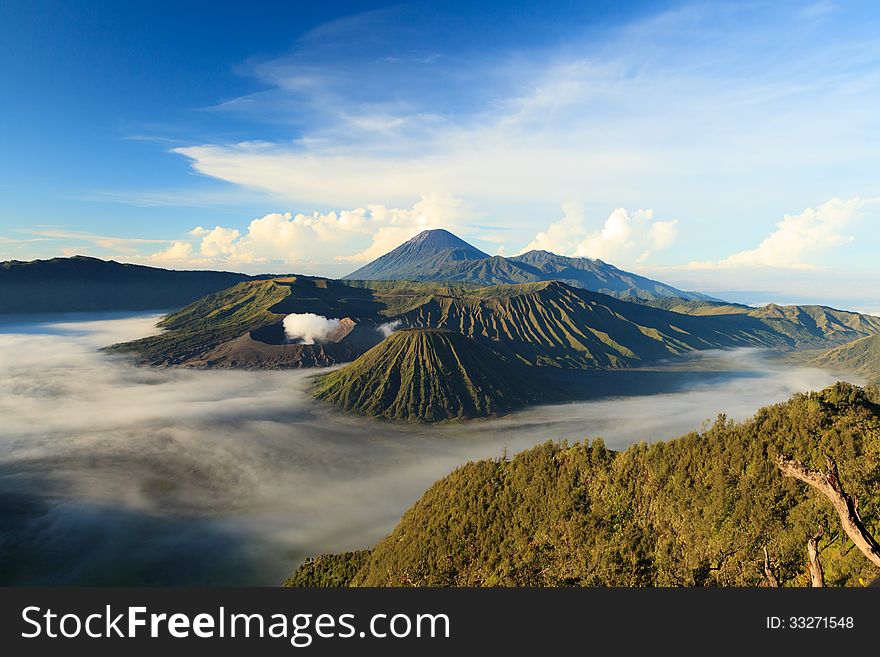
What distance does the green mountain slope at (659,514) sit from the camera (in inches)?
1359

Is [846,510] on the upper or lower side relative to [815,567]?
upper

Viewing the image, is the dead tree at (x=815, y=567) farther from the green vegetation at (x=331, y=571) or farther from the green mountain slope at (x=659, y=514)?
the green vegetation at (x=331, y=571)

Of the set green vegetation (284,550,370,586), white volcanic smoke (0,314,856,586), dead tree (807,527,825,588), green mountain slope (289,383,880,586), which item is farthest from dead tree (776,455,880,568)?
white volcanic smoke (0,314,856,586)

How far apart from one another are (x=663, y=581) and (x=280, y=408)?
578 ft

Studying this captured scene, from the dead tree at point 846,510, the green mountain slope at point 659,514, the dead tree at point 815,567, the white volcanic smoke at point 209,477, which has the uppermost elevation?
the dead tree at point 846,510

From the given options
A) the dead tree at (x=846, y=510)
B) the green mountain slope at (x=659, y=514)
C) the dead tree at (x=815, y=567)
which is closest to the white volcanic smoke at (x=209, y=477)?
the green mountain slope at (x=659, y=514)

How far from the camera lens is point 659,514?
1704 inches

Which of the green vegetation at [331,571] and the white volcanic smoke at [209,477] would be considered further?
the white volcanic smoke at [209,477]

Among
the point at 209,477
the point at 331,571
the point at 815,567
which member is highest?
the point at 815,567

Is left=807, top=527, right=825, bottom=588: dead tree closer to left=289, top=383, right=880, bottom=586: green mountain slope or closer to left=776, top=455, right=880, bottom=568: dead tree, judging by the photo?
left=776, top=455, right=880, bottom=568: dead tree

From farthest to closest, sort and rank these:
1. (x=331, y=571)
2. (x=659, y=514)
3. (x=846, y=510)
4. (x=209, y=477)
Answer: (x=209, y=477)
(x=331, y=571)
(x=659, y=514)
(x=846, y=510)

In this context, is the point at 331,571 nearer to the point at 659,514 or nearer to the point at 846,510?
the point at 659,514

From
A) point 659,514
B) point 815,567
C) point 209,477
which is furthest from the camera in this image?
point 209,477

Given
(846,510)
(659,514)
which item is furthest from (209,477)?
(846,510)
